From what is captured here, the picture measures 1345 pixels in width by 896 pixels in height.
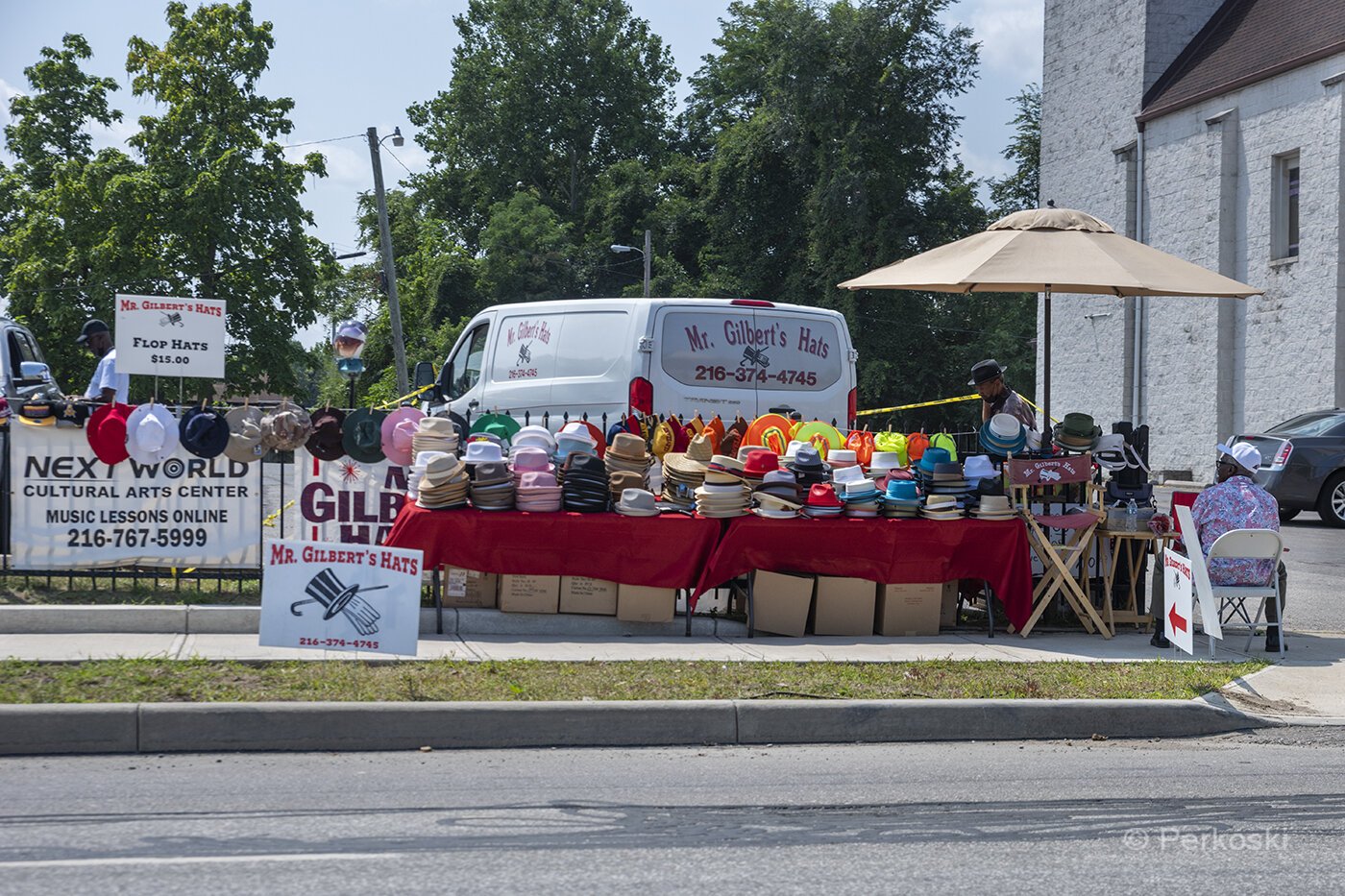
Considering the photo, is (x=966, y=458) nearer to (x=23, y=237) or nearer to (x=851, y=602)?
(x=851, y=602)

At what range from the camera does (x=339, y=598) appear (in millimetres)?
7789

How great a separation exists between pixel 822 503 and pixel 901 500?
1.97 ft

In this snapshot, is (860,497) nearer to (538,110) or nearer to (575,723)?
(575,723)

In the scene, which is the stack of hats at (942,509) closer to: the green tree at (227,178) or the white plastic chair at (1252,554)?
the white plastic chair at (1252,554)

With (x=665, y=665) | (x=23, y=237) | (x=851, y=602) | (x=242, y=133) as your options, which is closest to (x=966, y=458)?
(x=851, y=602)

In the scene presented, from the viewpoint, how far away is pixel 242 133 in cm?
3369

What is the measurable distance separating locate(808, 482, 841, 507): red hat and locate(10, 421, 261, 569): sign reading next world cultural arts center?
13.7ft

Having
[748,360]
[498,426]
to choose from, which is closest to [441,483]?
[498,426]

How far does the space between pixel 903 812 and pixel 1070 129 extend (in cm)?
3327

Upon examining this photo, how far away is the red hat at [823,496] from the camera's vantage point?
10.0 meters

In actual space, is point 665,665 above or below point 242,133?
below

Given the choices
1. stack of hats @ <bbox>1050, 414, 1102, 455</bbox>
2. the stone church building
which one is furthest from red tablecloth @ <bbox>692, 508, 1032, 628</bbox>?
the stone church building

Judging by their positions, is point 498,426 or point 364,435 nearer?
point 364,435

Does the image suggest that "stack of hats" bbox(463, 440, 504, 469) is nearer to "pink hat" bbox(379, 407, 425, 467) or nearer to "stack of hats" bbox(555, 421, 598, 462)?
"stack of hats" bbox(555, 421, 598, 462)
